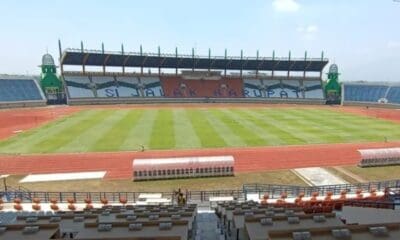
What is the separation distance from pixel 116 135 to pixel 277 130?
22463mm

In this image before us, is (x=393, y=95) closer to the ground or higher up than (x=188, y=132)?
higher up

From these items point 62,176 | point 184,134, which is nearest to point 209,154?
point 184,134

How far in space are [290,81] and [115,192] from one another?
84934mm

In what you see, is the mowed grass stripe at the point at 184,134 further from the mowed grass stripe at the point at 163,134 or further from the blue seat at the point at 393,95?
the blue seat at the point at 393,95

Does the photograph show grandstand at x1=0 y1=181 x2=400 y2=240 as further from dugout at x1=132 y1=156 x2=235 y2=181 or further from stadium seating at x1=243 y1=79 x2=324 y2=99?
stadium seating at x1=243 y1=79 x2=324 y2=99

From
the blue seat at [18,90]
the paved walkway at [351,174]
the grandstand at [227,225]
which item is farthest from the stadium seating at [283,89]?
the grandstand at [227,225]

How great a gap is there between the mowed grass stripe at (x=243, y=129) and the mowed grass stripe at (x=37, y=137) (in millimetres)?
23782

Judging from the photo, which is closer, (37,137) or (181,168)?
(181,168)

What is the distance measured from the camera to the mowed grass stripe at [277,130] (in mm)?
41838

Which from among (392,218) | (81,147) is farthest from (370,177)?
(81,147)

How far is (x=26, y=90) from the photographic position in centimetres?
8581

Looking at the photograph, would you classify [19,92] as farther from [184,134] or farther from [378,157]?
[378,157]

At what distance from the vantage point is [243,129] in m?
49.3

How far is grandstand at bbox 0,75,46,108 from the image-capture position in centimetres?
7977
